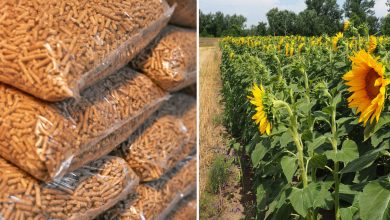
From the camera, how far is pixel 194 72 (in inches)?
81.8

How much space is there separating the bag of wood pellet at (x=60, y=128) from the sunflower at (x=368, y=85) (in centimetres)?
84

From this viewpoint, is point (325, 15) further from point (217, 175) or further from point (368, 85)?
point (368, 85)

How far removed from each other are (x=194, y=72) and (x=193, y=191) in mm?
598

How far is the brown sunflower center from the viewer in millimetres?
1898

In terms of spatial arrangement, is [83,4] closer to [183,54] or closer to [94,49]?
[94,49]

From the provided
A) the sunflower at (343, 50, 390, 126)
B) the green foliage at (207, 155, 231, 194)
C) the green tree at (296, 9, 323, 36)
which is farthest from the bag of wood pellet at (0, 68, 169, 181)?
the green tree at (296, 9, 323, 36)

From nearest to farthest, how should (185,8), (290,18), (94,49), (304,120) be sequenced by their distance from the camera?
(94,49), (185,8), (304,120), (290,18)

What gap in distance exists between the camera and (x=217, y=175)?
4.33 m

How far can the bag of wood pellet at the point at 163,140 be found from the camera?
1.96 metres

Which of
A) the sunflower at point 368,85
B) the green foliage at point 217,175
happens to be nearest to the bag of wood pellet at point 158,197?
the sunflower at point 368,85

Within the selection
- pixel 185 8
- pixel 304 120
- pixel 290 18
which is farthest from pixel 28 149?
pixel 290 18

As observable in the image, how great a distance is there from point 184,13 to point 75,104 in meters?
0.76

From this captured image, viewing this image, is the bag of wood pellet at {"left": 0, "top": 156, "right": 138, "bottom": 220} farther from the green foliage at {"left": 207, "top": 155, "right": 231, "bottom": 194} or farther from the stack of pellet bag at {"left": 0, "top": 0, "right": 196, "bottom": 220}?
the green foliage at {"left": 207, "top": 155, "right": 231, "bottom": 194}

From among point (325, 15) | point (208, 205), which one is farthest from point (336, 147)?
point (325, 15)
